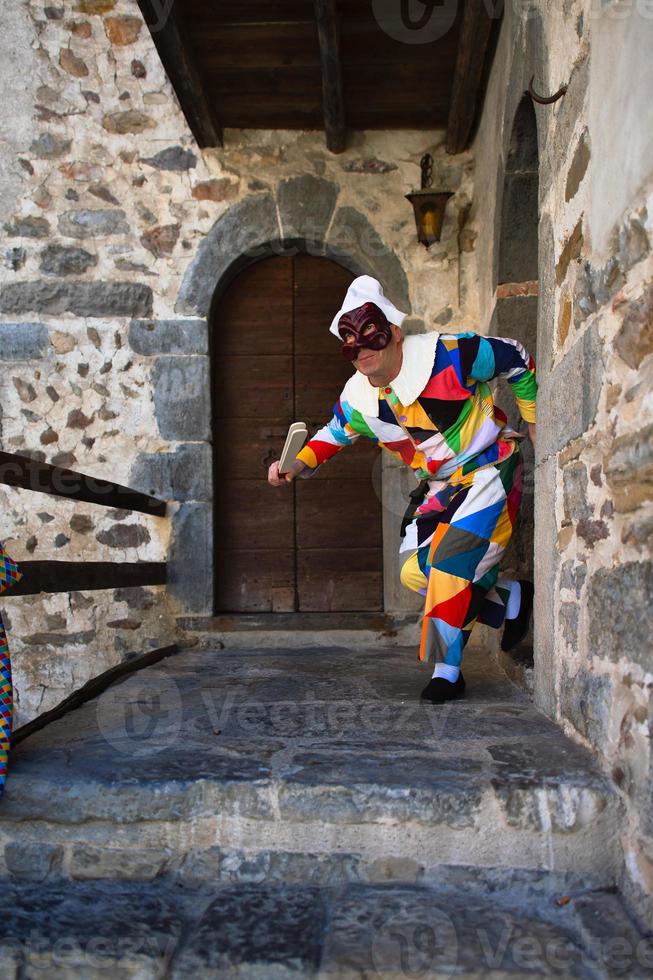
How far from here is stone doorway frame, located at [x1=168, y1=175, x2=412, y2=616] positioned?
4242 mm

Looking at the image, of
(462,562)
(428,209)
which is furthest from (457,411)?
(428,209)

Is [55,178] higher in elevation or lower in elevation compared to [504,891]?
higher

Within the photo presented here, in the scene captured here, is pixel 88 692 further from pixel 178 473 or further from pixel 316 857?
pixel 178 473

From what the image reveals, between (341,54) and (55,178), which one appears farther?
(55,178)

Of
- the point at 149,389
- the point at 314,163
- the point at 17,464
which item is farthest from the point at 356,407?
the point at 314,163

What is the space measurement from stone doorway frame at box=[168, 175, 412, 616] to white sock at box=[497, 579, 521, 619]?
150 centimetres

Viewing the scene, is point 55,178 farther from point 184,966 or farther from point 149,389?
point 184,966

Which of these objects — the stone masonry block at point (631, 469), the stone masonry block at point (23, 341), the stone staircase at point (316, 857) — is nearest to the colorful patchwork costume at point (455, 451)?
the stone staircase at point (316, 857)

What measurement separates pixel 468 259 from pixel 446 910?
3.36 metres

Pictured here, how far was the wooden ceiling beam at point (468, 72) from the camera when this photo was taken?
3256mm

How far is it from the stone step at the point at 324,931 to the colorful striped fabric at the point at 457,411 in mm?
1248

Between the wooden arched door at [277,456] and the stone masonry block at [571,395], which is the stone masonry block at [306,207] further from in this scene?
the stone masonry block at [571,395]

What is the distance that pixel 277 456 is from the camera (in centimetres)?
444

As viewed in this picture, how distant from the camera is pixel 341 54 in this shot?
365cm
